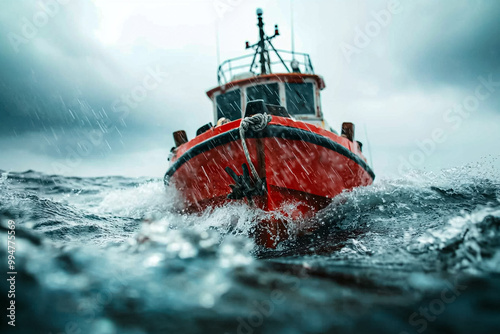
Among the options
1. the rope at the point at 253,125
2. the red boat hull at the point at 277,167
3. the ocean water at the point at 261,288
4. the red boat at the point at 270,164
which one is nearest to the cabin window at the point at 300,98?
the red boat at the point at 270,164

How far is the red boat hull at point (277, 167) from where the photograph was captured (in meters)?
4.07

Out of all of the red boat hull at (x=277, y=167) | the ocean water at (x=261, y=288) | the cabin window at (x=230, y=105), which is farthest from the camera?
the cabin window at (x=230, y=105)

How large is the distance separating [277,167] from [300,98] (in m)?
2.25

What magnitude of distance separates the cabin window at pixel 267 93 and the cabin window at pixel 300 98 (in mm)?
227

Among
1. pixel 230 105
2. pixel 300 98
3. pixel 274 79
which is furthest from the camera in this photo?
pixel 230 105

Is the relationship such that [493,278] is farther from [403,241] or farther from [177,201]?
[177,201]

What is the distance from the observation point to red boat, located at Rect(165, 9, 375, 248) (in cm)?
405

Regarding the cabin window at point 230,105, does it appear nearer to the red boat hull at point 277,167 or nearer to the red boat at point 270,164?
the red boat at point 270,164

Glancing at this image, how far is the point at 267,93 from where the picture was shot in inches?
224

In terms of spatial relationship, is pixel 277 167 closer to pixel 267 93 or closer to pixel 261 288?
pixel 267 93

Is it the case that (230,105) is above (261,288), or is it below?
above

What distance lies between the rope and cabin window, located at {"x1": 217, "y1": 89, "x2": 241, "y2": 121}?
198 centimetres

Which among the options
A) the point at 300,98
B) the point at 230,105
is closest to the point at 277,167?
the point at 300,98

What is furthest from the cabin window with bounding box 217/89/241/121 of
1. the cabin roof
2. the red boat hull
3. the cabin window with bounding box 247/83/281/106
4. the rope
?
the rope
